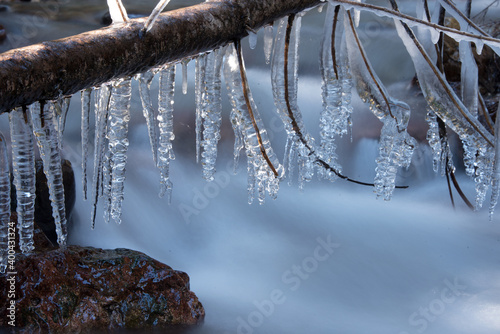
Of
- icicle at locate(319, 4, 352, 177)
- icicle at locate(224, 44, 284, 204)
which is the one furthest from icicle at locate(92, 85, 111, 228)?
icicle at locate(319, 4, 352, 177)

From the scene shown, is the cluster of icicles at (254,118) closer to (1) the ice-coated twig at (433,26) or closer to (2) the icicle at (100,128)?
(2) the icicle at (100,128)

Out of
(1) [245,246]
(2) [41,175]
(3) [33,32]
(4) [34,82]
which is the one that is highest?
(4) [34,82]

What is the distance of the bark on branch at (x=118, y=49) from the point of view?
0.92 meters

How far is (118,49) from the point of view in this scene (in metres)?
1.05

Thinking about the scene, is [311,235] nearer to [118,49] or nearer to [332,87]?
[332,87]

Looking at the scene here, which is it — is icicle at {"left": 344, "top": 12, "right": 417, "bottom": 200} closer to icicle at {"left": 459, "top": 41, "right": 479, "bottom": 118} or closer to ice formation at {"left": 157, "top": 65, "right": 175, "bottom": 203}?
icicle at {"left": 459, "top": 41, "right": 479, "bottom": 118}

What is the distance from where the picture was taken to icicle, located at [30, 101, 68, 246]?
118cm

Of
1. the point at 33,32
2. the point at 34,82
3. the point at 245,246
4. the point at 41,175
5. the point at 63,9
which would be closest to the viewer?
the point at 34,82

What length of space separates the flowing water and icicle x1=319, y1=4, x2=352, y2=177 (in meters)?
3.13

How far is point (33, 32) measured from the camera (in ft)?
25.2

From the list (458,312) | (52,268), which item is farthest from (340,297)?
(52,268)

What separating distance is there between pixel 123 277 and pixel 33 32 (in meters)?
4.97

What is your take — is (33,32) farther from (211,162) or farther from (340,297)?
(211,162)

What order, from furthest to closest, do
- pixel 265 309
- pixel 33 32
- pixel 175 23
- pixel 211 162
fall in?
pixel 33 32 → pixel 265 309 → pixel 211 162 → pixel 175 23
